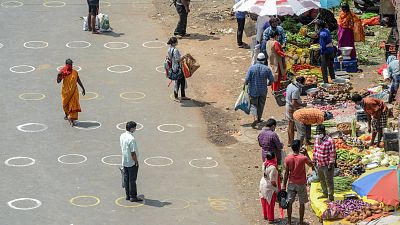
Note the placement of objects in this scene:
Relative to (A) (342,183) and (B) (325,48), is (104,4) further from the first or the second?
(A) (342,183)

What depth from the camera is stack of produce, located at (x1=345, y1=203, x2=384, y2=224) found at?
1820 centimetres

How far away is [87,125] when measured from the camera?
23281 mm

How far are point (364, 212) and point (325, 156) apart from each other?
120cm

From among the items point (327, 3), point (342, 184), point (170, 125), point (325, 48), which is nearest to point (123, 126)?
point (170, 125)

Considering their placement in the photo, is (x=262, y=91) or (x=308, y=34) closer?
(x=262, y=91)

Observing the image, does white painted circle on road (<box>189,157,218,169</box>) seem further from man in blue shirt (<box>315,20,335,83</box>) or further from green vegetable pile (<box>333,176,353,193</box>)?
man in blue shirt (<box>315,20,335,83</box>)

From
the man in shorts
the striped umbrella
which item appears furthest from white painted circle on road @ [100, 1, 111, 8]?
the striped umbrella

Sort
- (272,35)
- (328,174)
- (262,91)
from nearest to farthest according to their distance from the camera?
(328,174)
(262,91)
(272,35)

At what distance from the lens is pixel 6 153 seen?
2164 cm

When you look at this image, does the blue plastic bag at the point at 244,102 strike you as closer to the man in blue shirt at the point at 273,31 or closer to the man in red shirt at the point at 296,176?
the man in blue shirt at the point at 273,31

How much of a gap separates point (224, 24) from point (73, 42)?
4651mm

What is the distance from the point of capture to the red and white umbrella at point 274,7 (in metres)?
25.3

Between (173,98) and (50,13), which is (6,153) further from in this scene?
(50,13)

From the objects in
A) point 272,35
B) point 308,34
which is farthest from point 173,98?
point 308,34
